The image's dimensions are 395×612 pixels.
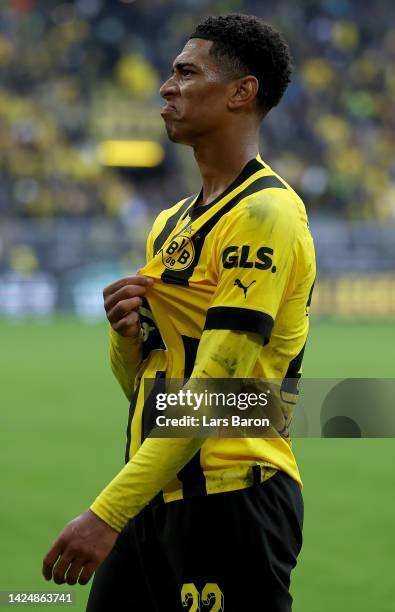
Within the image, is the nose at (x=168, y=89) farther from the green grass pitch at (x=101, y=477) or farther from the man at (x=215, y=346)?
the green grass pitch at (x=101, y=477)

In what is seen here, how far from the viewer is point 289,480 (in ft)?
8.25

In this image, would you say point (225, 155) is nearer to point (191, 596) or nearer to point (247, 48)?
point (247, 48)

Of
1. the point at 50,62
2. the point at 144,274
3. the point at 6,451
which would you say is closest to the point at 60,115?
the point at 50,62

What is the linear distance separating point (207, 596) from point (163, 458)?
0.39m

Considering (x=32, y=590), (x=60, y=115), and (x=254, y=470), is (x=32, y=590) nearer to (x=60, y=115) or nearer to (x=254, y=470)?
(x=254, y=470)

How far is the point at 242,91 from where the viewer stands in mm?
2502

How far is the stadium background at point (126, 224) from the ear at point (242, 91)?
2.77 meters

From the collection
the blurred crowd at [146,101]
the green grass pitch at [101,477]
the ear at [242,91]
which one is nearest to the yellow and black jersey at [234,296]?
the ear at [242,91]

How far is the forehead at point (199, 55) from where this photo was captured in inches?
98.6

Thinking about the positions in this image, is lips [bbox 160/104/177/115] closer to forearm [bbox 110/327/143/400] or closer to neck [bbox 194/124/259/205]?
neck [bbox 194/124/259/205]

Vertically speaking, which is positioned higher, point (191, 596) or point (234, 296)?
point (234, 296)


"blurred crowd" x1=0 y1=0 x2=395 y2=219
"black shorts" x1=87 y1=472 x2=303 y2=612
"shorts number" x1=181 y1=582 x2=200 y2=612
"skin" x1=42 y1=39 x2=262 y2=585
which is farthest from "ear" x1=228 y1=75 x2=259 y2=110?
"blurred crowd" x1=0 y1=0 x2=395 y2=219

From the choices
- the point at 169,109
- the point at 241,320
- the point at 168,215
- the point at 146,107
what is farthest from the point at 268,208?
the point at 146,107

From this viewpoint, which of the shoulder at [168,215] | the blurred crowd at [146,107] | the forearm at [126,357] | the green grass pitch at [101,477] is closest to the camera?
the forearm at [126,357]
